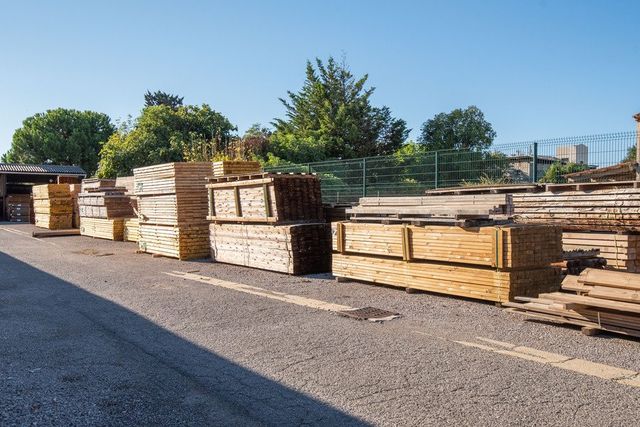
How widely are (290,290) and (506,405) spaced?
6207 millimetres

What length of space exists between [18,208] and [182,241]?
30.1 meters

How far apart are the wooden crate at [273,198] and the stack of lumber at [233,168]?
87 cm

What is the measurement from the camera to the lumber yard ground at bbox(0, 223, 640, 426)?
14.7 feet

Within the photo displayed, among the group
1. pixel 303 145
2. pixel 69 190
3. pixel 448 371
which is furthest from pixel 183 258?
pixel 303 145

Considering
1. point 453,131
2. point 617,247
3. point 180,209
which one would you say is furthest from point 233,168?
point 453,131

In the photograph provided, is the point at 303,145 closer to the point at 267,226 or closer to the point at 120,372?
the point at 267,226

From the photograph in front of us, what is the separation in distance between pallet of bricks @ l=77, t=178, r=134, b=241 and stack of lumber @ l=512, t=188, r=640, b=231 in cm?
1635

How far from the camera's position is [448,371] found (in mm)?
5434

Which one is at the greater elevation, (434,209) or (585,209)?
(434,209)

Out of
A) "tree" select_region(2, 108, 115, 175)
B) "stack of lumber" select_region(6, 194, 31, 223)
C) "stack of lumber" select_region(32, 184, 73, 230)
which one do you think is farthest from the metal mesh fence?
"tree" select_region(2, 108, 115, 175)

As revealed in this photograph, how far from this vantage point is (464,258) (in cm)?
891

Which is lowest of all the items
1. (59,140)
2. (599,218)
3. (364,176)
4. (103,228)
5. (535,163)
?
(103,228)

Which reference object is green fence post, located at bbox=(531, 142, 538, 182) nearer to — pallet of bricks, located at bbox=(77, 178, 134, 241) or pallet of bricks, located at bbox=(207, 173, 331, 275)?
pallet of bricks, located at bbox=(207, 173, 331, 275)

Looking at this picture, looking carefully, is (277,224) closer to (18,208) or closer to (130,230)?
(130,230)
